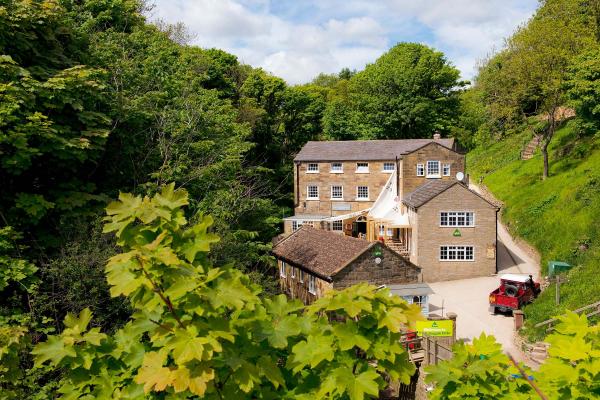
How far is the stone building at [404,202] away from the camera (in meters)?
34.8

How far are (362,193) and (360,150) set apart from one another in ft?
13.9

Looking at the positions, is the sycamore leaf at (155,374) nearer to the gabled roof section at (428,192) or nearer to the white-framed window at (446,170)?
the gabled roof section at (428,192)

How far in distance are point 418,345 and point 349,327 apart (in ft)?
59.6

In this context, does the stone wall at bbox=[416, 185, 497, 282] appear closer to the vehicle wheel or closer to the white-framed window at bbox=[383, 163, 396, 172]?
the vehicle wheel

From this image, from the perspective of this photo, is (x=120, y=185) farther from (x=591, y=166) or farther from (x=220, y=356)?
(x=591, y=166)

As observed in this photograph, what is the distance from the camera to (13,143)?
14.1 meters

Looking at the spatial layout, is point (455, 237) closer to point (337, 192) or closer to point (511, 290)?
point (511, 290)

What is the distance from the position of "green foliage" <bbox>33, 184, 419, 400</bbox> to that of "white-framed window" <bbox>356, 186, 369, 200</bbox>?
1713 inches

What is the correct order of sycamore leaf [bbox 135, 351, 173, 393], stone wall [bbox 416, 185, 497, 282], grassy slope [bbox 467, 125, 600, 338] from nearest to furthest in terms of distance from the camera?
sycamore leaf [bbox 135, 351, 173, 393], grassy slope [bbox 467, 125, 600, 338], stone wall [bbox 416, 185, 497, 282]

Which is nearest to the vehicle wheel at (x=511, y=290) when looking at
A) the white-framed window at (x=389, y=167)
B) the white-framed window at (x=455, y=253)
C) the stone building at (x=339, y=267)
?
the stone building at (x=339, y=267)

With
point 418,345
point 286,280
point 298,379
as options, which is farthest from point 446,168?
point 298,379

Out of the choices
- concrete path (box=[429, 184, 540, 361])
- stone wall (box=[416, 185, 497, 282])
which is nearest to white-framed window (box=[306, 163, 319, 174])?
stone wall (box=[416, 185, 497, 282])

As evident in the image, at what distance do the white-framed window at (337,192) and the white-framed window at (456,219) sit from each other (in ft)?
47.8

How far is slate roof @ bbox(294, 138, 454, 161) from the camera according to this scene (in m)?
47.0
